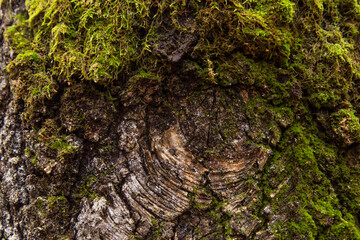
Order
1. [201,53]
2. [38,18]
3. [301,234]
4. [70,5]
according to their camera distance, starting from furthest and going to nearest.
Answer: [38,18] → [70,5] → [201,53] → [301,234]

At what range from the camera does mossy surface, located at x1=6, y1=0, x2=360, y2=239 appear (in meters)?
1.96

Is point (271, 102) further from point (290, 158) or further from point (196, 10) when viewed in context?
point (196, 10)

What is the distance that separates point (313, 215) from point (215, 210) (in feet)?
2.61

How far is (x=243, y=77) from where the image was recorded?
1980 mm

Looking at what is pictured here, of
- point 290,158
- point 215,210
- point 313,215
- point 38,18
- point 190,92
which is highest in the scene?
point 38,18

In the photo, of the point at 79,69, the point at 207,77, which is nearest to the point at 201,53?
the point at 207,77

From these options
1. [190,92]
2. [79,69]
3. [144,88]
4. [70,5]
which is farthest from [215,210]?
[70,5]

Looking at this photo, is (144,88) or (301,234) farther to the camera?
(144,88)

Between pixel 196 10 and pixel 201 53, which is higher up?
pixel 196 10

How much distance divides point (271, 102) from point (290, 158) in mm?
509

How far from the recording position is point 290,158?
204cm

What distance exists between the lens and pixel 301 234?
6.08 ft

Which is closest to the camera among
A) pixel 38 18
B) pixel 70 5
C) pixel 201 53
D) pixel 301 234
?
pixel 301 234

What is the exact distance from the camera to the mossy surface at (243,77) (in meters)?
1.96
